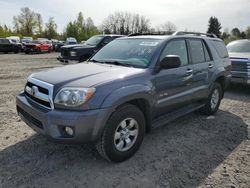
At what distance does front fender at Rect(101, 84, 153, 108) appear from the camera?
3.10 metres

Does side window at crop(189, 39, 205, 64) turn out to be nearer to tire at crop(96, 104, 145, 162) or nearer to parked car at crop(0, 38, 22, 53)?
tire at crop(96, 104, 145, 162)

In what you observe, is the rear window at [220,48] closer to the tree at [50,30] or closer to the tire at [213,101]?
the tire at [213,101]

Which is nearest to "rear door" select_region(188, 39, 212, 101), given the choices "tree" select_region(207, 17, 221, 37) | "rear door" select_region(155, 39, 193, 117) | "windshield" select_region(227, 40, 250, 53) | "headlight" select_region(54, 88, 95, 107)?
"rear door" select_region(155, 39, 193, 117)

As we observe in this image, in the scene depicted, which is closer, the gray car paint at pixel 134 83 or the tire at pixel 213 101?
the gray car paint at pixel 134 83

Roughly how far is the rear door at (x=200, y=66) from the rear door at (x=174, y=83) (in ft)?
0.62

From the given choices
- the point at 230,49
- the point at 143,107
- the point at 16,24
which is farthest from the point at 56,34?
the point at 143,107

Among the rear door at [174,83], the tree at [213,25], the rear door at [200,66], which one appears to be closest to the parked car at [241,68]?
the rear door at [200,66]

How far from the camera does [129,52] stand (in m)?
4.23

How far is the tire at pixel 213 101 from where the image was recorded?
5469 millimetres

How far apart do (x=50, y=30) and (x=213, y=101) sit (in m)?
69.8

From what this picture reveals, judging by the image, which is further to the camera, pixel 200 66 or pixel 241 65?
pixel 241 65

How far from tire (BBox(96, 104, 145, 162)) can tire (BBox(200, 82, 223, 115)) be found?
235 centimetres

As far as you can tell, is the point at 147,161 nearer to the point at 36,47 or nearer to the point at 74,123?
the point at 74,123

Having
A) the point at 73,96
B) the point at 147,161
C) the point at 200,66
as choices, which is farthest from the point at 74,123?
the point at 200,66
